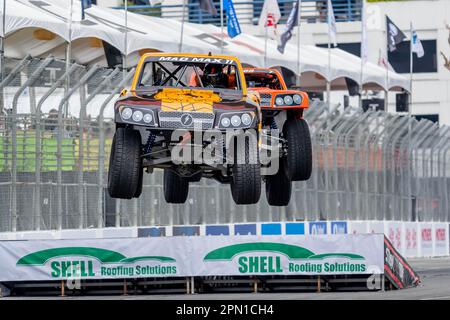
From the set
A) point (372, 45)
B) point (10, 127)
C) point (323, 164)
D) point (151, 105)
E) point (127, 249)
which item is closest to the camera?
point (151, 105)

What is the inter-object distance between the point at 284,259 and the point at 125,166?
938cm

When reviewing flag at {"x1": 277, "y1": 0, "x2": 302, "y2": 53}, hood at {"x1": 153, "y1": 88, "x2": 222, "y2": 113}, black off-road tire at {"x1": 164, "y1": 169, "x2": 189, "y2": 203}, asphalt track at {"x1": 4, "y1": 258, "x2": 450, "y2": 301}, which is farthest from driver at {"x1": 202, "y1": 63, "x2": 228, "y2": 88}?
flag at {"x1": 277, "y1": 0, "x2": 302, "y2": 53}

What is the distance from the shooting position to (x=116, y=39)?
34.8m

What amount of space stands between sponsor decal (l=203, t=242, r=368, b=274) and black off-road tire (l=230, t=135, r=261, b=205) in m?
8.90

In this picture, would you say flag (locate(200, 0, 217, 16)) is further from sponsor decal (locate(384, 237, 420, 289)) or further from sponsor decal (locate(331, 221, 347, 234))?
sponsor decal (locate(384, 237, 420, 289))

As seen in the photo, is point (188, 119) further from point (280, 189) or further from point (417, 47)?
point (417, 47)

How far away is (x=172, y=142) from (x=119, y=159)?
2.30 ft

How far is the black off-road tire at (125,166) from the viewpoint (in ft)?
51.9

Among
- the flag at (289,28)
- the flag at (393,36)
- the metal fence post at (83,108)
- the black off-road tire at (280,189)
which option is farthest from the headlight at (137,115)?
the flag at (393,36)

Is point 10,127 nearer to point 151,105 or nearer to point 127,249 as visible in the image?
point 127,249

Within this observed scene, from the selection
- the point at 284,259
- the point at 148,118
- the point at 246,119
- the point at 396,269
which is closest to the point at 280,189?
the point at 246,119

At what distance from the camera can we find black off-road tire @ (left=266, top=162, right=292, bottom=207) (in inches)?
727
